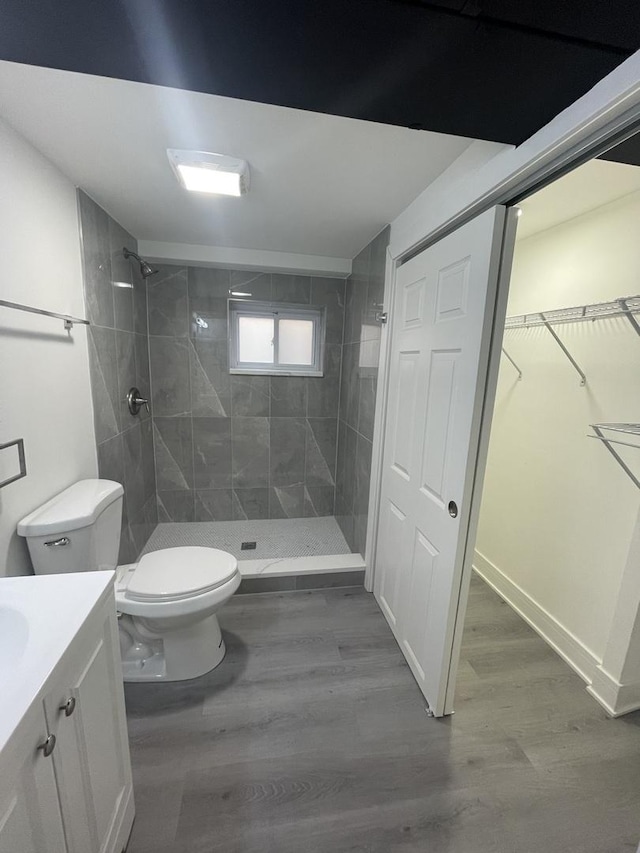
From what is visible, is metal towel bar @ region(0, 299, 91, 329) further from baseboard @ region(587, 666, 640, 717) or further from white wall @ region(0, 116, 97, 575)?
baseboard @ region(587, 666, 640, 717)

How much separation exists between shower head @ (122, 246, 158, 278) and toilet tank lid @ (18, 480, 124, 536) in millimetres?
1384

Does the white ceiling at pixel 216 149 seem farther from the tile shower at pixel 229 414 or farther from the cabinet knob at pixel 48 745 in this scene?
the cabinet knob at pixel 48 745

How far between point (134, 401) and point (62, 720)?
73.3 inches

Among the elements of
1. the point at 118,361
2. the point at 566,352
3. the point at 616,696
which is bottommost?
the point at 616,696

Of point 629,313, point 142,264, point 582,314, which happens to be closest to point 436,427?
point 629,313

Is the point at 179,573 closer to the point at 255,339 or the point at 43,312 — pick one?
the point at 43,312

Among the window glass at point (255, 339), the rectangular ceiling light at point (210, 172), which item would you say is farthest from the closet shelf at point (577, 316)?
the window glass at point (255, 339)

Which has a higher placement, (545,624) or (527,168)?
(527,168)

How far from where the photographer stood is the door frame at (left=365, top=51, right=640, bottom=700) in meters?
0.74

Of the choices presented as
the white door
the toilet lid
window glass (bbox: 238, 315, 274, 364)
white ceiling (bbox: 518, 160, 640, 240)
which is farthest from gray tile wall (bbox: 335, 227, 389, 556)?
the toilet lid

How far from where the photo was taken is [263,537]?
272 cm

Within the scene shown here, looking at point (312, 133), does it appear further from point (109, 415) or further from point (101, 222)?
point (109, 415)

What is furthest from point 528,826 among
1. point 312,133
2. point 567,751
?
point 312,133

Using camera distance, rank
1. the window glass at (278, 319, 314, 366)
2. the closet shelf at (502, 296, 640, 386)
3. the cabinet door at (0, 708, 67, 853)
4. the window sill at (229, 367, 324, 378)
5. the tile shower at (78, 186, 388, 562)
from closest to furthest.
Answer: the cabinet door at (0, 708, 67, 853) < the closet shelf at (502, 296, 640, 386) < the tile shower at (78, 186, 388, 562) < the window sill at (229, 367, 324, 378) < the window glass at (278, 319, 314, 366)
